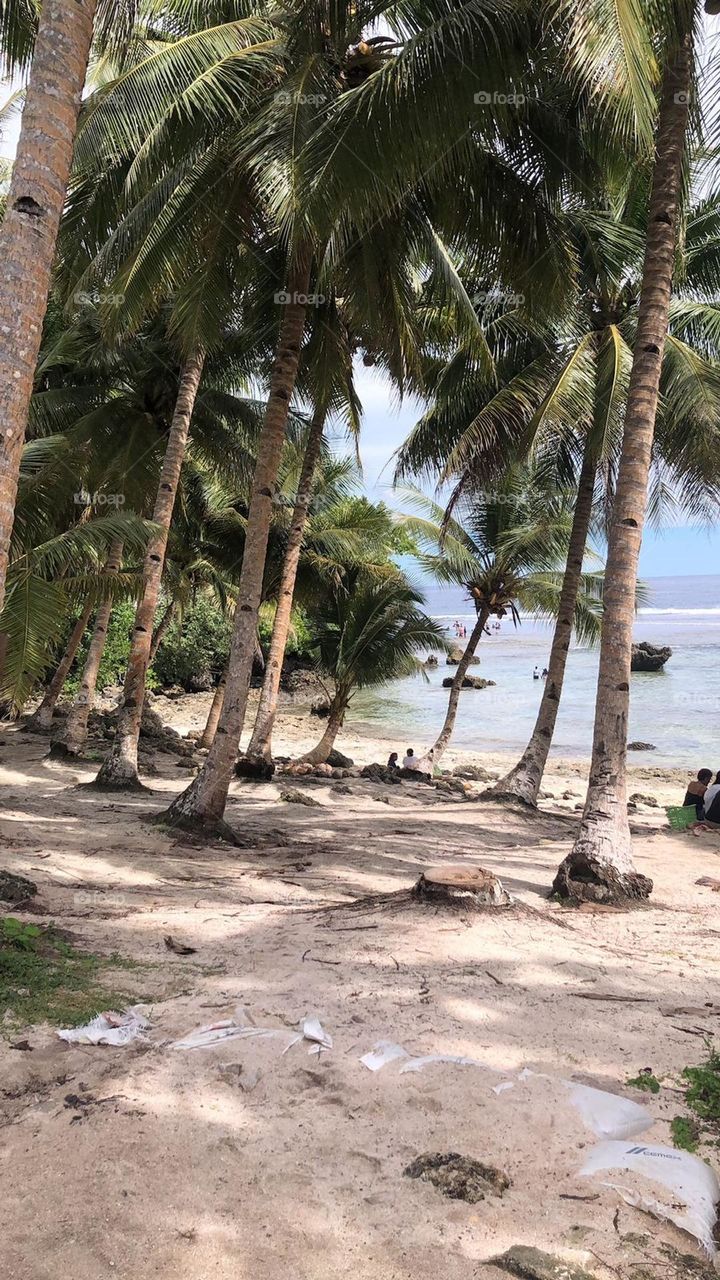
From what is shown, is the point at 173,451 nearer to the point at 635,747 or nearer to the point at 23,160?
the point at 23,160

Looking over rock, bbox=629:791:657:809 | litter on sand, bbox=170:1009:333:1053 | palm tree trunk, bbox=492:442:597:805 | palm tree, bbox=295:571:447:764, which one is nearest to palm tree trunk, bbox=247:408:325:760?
palm tree trunk, bbox=492:442:597:805

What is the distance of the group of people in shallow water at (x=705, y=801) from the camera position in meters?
11.5

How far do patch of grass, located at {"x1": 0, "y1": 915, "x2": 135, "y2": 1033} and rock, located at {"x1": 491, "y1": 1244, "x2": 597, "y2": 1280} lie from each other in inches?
85.5

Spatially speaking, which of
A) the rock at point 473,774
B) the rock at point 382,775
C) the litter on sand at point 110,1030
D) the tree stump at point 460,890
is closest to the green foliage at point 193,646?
the rock at point 473,774

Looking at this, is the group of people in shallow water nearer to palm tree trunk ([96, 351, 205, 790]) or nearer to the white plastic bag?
palm tree trunk ([96, 351, 205, 790])

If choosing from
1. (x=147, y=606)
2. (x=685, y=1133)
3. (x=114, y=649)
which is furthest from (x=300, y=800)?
(x=114, y=649)

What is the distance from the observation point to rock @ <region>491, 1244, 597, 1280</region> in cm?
239

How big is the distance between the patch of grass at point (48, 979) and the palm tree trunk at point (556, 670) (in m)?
9.55

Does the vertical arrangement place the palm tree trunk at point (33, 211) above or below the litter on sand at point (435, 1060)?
above

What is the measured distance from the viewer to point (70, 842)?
8.05m

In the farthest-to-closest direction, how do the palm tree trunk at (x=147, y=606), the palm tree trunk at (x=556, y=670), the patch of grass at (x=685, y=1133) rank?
the palm tree trunk at (x=556, y=670) < the palm tree trunk at (x=147, y=606) < the patch of grass at (x=685, y=1133)

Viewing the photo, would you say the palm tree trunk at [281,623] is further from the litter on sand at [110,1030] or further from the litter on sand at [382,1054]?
the litter on sand at [382,1054]

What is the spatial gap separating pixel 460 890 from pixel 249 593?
15.0 ft

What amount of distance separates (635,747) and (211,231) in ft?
Answer: 71.8
